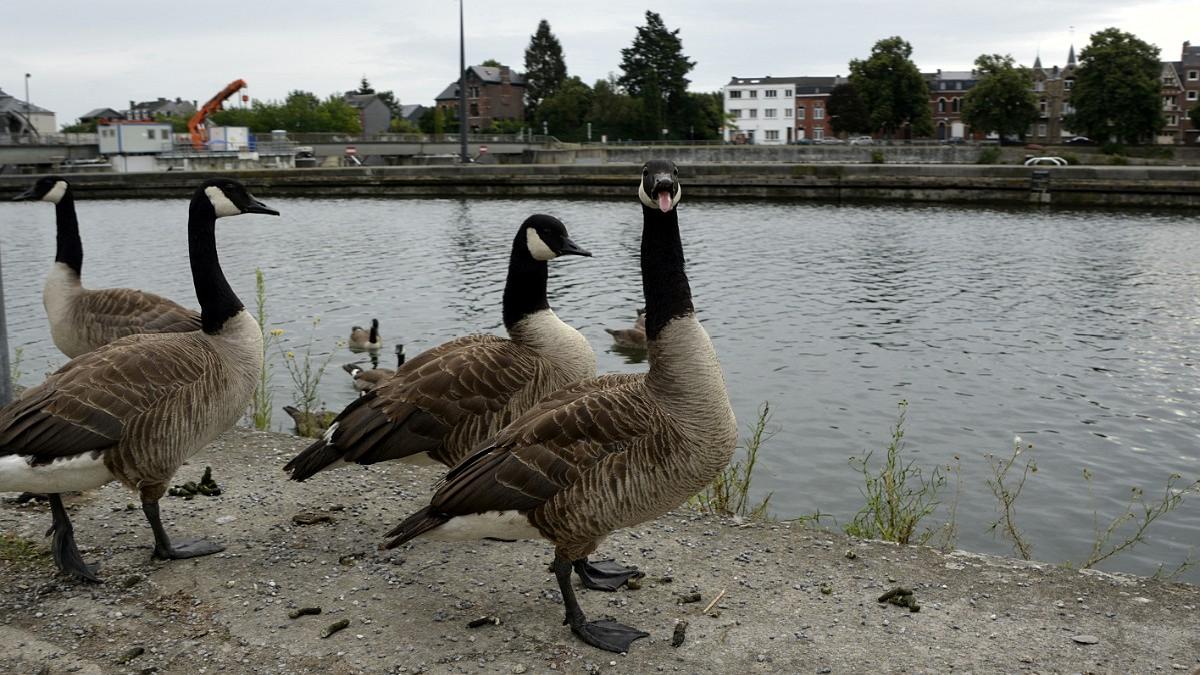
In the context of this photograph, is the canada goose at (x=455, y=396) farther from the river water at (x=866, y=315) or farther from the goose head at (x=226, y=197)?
the river water at (x=866, y=315)

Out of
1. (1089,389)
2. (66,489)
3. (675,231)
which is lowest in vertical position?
(1089,389)

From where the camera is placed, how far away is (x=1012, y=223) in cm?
3947

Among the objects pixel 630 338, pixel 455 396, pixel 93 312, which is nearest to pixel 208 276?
pixel 455 396

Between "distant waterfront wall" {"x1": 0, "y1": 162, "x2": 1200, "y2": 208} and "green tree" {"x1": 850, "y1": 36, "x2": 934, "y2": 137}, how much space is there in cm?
6569

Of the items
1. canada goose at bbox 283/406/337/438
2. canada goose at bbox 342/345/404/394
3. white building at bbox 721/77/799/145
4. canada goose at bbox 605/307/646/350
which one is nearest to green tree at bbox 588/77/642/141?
white building at bbox 721/77/799/145

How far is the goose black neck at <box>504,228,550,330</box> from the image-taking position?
22.9ft

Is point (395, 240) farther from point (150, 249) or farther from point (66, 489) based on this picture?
point (66, 489)

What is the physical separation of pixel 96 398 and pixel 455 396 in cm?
214

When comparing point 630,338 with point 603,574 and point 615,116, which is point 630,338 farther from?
point 615,116

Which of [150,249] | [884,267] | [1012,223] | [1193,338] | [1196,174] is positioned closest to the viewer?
[1193,338]

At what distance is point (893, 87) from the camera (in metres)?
114

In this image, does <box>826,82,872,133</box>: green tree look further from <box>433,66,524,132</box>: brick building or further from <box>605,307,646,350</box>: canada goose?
<box>605,307,646,350</box>: canada goose

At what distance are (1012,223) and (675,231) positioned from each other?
3832 centimetres

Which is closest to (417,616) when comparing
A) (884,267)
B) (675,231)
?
(675,231)
